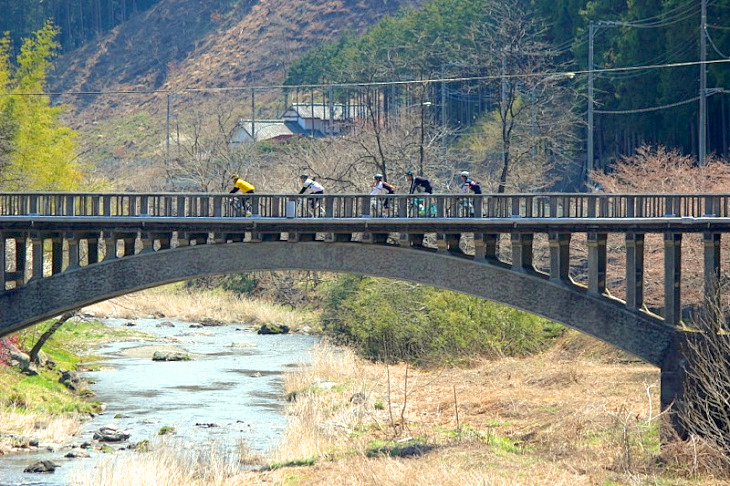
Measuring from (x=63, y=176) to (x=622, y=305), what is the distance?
130 feet

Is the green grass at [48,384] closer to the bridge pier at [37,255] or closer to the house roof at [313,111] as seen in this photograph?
the bridge pier at [37,255]

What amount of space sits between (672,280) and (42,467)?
1700 centimetres

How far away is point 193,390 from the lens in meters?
50.3

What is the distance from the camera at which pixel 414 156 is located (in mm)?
68250

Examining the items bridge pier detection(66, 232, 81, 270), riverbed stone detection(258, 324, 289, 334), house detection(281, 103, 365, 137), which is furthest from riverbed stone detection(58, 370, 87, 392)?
house detection(281, 103, 365, 137)

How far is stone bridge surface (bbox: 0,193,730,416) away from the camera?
35.5m

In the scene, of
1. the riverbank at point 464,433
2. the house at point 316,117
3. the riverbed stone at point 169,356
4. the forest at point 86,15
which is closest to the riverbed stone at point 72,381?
the riverbed stone at point 169,356

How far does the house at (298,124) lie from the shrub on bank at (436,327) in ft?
210

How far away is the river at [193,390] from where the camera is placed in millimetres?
39906

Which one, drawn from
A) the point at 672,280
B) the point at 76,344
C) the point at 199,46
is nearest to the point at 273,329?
the point at 76,344

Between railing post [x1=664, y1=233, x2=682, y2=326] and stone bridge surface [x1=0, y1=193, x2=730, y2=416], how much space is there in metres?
0.03

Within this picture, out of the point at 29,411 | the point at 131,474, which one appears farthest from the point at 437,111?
the point at 131,474

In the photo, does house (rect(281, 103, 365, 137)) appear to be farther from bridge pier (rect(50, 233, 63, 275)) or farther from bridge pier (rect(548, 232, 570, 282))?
bridge pier (rect(548, 232, 570, 282))

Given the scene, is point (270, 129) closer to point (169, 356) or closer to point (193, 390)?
point (169, 356)
